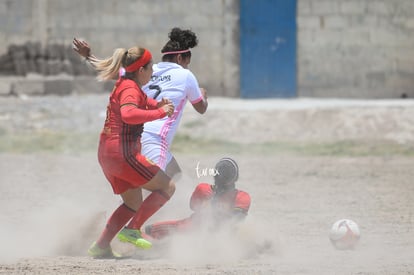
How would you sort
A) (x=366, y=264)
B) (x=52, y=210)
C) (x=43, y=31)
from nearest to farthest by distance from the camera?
(x=366, y=264) → (x=52, y=210) → (x=43, y=31)

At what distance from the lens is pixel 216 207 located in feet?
24.6

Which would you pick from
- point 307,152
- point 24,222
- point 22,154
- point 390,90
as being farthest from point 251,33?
point 24,222

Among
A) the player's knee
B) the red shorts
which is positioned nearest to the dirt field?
the player's knee

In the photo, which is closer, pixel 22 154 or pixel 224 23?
pixel 22 154

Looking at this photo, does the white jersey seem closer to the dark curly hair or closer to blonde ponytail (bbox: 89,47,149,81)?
the dark curly hair

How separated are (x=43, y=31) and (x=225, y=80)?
3.80 m

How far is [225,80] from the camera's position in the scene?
19469 millimetres

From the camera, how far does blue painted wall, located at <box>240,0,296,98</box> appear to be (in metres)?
19.5

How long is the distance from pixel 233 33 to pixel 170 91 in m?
12.2

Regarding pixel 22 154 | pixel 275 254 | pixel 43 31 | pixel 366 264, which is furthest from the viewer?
pixel 43 31

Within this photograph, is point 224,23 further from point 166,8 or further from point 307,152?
point 307,152

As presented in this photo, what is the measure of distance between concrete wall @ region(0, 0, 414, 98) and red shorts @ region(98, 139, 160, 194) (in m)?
12.2

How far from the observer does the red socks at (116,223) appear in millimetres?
7020

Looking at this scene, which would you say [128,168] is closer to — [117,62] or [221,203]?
[117,62]
